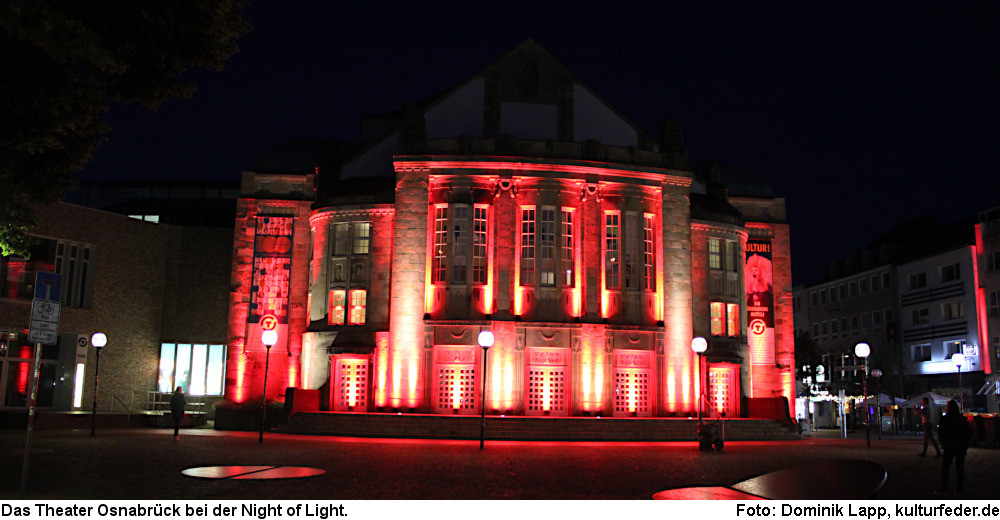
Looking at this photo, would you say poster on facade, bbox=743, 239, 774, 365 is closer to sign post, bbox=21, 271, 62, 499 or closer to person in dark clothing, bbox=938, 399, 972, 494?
person in dark clothing, bbox=938, 399, 972, 494

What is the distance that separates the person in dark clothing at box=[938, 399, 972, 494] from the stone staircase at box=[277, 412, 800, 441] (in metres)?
20.8

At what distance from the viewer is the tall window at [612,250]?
41438 mm

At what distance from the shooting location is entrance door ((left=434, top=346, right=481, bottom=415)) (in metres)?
39.4

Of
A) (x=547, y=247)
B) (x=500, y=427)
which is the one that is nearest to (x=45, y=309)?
(x=500, y=427)

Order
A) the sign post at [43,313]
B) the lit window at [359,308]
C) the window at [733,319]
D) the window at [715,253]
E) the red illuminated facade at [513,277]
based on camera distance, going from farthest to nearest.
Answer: the window at [715,253]
the window at [733,319]
the lit window at [359,308]
the red illuminated facade at [513,277]
the sign post at [43,313]

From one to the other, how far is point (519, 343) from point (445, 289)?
4.39 m

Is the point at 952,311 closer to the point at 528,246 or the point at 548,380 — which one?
the point at 548,380

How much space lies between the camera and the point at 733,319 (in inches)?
1822

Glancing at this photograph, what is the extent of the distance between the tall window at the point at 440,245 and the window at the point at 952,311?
147 ft

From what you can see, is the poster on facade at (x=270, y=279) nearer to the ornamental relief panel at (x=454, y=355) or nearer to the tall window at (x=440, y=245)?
the tall window at (x=440, y=245)

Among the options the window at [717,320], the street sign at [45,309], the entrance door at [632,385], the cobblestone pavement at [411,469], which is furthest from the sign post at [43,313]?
the window at [717,320]

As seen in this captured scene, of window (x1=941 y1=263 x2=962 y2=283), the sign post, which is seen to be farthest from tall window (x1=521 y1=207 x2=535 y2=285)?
window (x1=941 y1=263 x2=962 y2=283)

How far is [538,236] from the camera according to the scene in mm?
40875

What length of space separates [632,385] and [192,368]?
2648 centimetres
